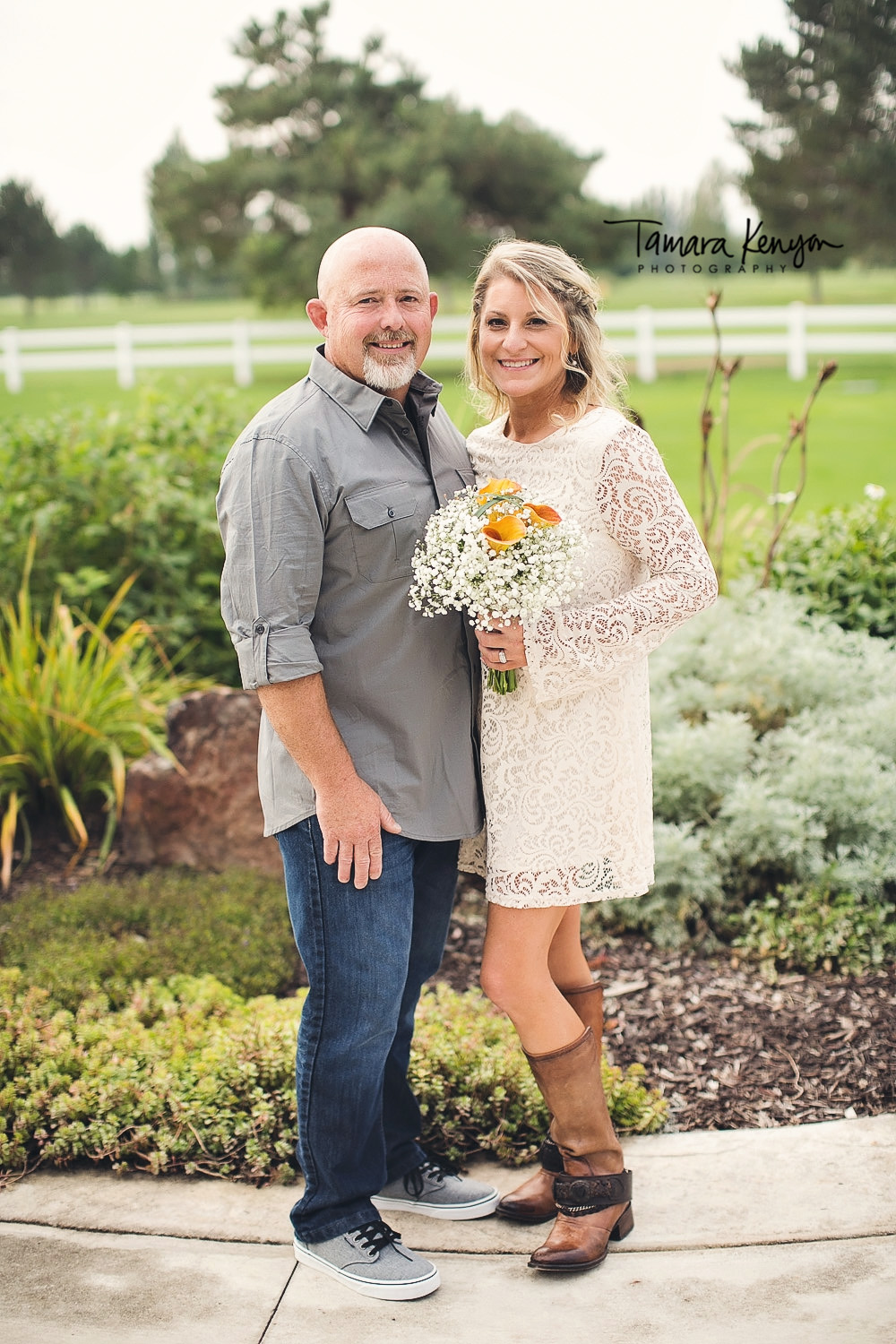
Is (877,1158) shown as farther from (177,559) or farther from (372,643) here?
(177,559)

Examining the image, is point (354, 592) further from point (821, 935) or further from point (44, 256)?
point (44, 256)

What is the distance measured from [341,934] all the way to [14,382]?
56.0 feet

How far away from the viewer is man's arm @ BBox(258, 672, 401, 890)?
2213 mm

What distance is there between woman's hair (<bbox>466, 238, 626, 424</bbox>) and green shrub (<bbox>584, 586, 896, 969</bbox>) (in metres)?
1.79

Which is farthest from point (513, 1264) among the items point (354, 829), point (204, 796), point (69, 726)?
point (69, 726)

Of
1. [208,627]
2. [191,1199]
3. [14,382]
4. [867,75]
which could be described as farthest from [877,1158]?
[14,382]

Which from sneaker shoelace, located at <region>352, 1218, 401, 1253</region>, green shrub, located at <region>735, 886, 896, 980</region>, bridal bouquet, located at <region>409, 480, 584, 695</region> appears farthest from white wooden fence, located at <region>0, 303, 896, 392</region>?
sneaker shoelace, located at <region>352, 1218, 401, 1253</region>

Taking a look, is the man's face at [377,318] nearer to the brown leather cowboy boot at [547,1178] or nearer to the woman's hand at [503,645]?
the woman's hand at [503,645]

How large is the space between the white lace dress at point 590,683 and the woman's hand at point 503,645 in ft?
0.09

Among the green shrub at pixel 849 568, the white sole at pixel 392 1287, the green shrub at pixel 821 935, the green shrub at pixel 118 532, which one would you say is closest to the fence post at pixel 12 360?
the green shrub at pixel 118 532

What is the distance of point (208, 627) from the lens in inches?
220

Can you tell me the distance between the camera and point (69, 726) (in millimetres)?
4754

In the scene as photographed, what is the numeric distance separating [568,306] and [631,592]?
64 cm

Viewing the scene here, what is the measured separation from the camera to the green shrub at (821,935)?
3.59 meters
